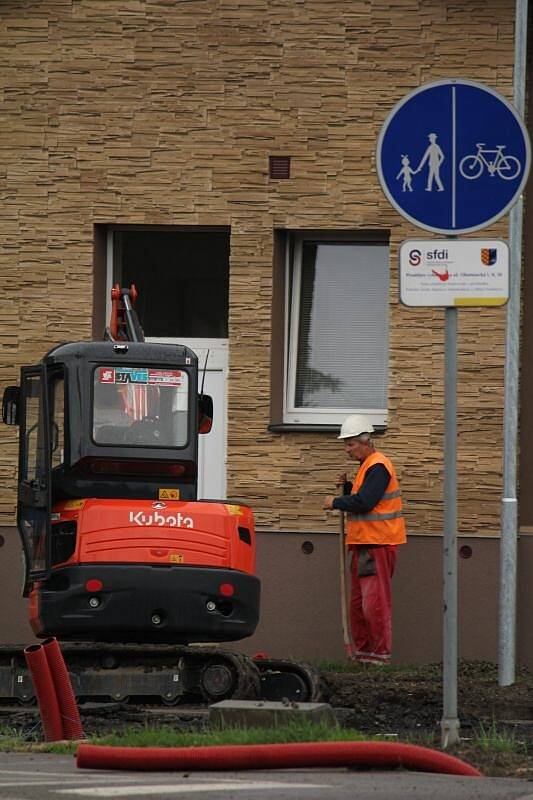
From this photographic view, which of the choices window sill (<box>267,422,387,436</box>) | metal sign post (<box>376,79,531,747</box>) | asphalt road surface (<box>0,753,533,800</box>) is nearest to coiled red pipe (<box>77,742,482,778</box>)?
asphalt road surface (<box>0,753,533,800</box>)

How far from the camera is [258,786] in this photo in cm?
765

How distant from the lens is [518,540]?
16.4 meters

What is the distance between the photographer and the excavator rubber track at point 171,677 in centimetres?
1342

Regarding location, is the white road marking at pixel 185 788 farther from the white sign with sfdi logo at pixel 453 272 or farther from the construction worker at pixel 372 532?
the construction worker at pixel 372 532

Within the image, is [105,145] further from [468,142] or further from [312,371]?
[468,142]

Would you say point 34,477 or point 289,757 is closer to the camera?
point 289,757

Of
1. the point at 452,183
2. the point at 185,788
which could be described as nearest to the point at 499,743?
the point at 185,788

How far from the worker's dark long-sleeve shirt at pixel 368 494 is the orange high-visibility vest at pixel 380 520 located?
0.08 m

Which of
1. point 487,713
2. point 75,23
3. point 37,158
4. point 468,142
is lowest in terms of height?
point 487,713

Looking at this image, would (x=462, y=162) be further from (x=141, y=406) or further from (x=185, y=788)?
(x=141, y=406)

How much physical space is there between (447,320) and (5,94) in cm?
906

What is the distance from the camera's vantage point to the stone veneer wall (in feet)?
55.2

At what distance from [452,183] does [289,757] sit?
10.0 ft

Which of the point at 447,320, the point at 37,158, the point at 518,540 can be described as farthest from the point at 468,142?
the point at 37,158
